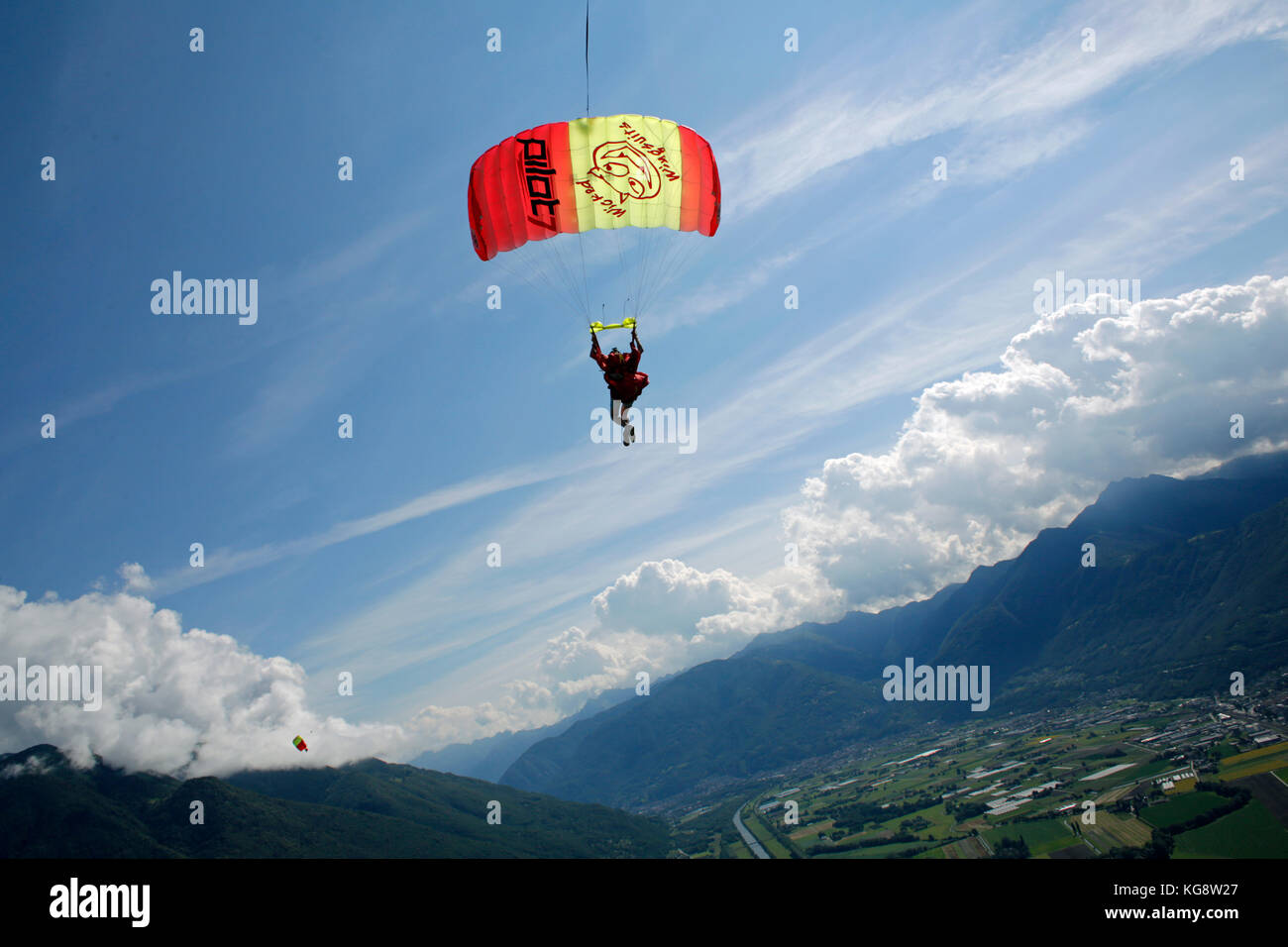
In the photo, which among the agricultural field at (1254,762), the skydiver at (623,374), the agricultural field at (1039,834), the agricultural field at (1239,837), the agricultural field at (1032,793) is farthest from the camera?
the agricultural field at (1254,762)

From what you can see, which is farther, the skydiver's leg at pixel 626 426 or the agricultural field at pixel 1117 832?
the agricultural field at pixel 1117 832

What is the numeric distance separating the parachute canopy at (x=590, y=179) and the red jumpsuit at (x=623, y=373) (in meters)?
5.61

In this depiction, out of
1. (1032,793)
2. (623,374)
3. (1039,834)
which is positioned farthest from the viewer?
(1032,793)

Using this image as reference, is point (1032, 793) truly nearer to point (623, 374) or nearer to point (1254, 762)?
point (1254, 762)

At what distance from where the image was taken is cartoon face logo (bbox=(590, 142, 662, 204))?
25031 millimetres

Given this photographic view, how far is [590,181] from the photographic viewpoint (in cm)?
2523

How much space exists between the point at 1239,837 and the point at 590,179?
83.7m

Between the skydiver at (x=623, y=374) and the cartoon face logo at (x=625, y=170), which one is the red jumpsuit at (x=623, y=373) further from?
the cartoon face logo at (x=625, y=170)

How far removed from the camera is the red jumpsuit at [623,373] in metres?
24.5

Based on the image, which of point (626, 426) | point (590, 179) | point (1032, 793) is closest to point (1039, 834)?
point (1032, 793)

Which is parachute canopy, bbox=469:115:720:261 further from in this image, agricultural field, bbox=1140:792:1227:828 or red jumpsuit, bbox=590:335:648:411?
agricultural field, bbox=1140:792:1227:828

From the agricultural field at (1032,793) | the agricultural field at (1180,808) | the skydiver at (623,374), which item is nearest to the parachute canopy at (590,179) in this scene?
the skydiver at (623,374)
